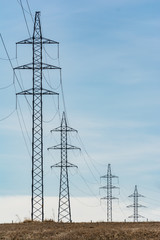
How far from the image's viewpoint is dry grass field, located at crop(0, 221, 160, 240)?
3741 centimetres

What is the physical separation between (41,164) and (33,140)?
2.55 meters

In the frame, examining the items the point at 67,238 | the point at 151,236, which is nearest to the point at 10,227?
the point at 67,238

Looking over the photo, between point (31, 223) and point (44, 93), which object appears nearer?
point (31, 223)

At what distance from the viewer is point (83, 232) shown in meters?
38.8

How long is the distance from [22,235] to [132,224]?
8.90 m

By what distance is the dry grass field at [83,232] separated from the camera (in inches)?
1473

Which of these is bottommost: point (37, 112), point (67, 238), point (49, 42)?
point (67, 238)

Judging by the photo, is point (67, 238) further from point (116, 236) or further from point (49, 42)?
point (49, 42)

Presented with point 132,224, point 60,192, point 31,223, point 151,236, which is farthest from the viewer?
point 60,192

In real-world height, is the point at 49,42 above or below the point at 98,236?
above

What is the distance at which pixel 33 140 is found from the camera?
52625mm

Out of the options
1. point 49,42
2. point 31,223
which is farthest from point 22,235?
point 49,42

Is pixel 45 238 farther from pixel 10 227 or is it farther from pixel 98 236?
pixel 10 227

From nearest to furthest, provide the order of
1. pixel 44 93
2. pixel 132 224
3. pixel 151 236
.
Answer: pixel 151 236 → pixel 132 224 → pixel 44 93
